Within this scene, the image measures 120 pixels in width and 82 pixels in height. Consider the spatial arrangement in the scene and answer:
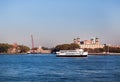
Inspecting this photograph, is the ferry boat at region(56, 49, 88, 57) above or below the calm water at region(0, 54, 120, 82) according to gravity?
above

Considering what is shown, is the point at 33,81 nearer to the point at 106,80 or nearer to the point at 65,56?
the point at 106,80

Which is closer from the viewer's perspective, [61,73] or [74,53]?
[61,73]

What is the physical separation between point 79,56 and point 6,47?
277ft

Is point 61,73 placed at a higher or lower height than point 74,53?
lower

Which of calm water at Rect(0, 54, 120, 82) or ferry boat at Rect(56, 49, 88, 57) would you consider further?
ferry boat at Rect(56, 49, 88, 57)

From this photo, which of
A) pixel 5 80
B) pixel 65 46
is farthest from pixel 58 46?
pixel 5 80

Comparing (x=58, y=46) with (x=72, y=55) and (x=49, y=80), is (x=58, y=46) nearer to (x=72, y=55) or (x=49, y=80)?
(x=72, y=55)

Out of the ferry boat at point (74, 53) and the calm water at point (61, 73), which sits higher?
the ferry boat at point (74, 53)

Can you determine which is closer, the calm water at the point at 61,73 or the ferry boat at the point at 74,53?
the calm water at the point at 61,73

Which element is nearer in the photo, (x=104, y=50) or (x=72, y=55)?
(x=72, y=55)

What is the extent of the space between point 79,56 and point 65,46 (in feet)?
212

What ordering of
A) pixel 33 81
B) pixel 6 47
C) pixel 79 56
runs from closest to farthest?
1. pixel 33 81
2. pixel 79 56
3. pixel 6 47

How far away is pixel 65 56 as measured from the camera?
121 metres

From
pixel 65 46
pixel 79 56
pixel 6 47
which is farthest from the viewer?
pixel 6 47
